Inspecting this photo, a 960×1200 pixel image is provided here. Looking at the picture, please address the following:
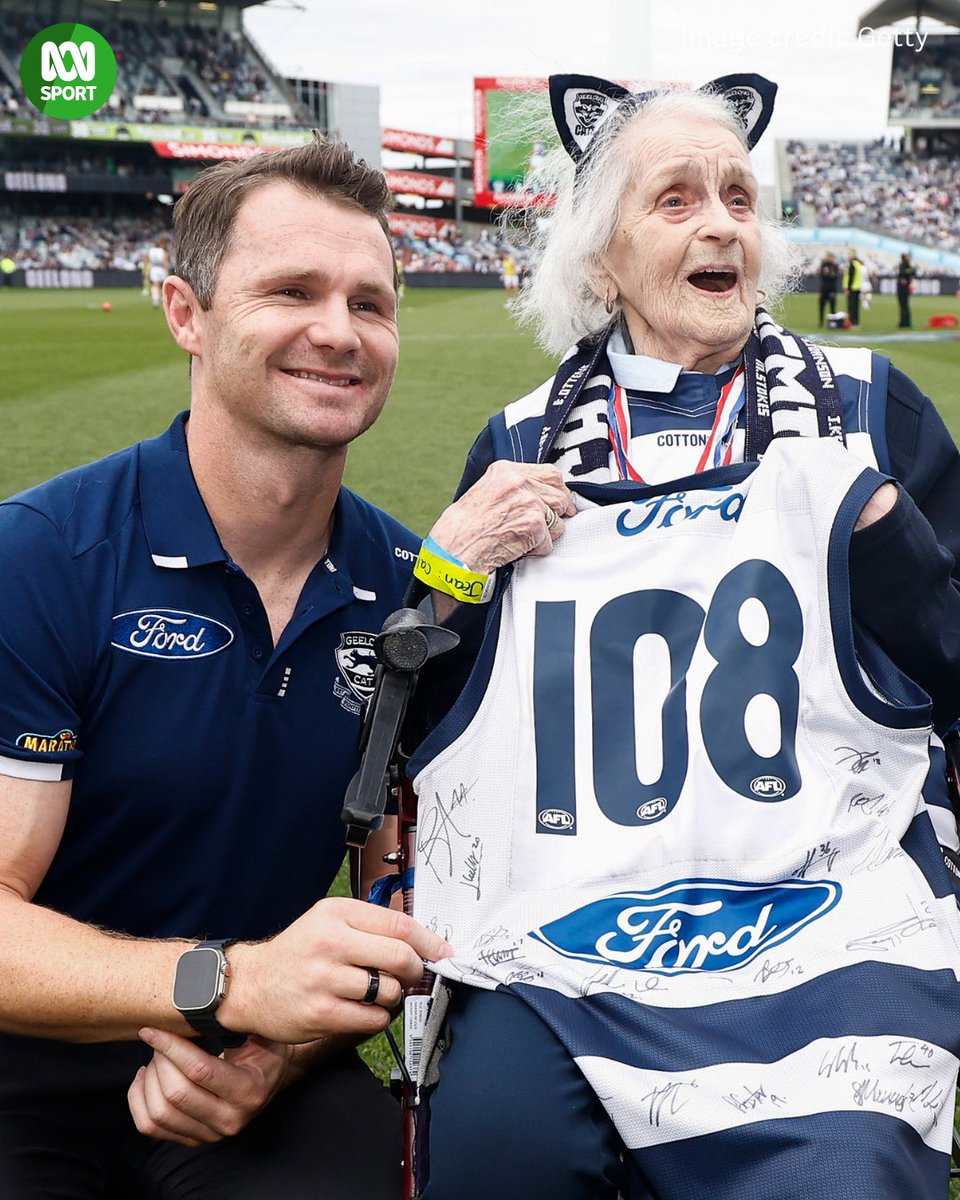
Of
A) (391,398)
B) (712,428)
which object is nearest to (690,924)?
(712,428)

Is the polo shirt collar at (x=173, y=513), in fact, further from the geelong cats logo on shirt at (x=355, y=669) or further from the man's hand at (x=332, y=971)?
the man's hand at (x=332, y=971)

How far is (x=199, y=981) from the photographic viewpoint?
1.75 m

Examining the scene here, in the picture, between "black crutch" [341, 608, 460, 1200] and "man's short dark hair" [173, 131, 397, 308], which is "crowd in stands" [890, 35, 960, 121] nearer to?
"man's short dark hair" [173, 131, 397, 308]

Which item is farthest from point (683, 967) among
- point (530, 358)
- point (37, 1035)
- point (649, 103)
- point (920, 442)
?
point (530, 358)

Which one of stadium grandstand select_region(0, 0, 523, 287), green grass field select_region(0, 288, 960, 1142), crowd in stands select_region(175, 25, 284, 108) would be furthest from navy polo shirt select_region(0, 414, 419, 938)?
crowd in stands select_region(175, 25, 284, 108)

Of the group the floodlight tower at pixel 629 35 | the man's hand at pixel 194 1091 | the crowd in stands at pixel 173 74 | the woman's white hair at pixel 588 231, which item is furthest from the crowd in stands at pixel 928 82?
the man's hand at pixel 194 1091

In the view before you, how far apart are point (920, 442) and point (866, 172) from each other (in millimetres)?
67660

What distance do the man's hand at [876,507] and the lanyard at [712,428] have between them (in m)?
0.41

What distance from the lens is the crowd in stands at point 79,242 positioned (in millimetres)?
52312

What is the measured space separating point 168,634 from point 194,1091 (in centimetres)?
73

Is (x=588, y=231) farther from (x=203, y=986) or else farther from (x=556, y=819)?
(x=203, y=986)

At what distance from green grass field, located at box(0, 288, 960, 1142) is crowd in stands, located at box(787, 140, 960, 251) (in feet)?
101

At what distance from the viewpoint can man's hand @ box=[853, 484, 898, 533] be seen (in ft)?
6.57

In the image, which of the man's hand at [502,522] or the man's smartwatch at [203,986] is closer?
the man's smartwatch at [203,986]
